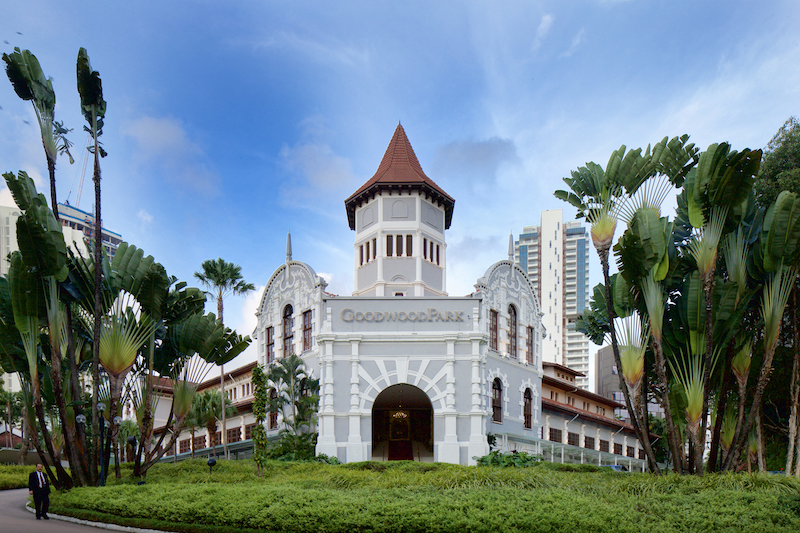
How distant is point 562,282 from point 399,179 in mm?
105371

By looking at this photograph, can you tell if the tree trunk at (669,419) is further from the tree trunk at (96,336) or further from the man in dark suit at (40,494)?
the man in dark suit at (40,494)

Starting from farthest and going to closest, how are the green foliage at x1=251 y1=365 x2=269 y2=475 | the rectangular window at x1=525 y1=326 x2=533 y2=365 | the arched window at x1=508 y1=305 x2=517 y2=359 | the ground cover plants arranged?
the rectangular window at x1=525 y1=326 x2=533 y2=365 → the arched window at x1=508 y1=305 x2=517 y2=359 → the green foliage at x1=251 y1=365 x2=269 y2=475 → the ground cover plants

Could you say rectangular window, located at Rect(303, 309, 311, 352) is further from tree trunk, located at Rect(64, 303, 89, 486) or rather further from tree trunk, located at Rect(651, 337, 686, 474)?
tree trunk, located at Rect(651, 337, 686, 474)

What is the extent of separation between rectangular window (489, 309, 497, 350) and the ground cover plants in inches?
547

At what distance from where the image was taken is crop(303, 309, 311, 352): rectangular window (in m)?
34.1

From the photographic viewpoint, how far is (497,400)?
109 ft

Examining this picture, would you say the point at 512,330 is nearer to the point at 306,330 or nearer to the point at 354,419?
the point at 354,419

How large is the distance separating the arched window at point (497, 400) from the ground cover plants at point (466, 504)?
13.4 meters

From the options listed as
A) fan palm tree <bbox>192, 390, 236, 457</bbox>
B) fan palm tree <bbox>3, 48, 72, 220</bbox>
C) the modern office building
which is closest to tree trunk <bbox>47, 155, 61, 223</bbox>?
fan palm tree <bbox>3, 48, 72, 220</bbox>

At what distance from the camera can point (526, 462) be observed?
27.6 metres

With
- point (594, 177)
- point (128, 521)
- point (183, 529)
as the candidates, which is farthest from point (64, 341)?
point (594, 177)

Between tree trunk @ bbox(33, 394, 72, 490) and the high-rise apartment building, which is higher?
the high-rise apartment building

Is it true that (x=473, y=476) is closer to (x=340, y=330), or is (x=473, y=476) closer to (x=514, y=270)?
(x=340, y=330)

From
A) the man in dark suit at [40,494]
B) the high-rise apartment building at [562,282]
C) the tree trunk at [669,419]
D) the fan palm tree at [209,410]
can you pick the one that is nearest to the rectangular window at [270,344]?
the fan palm tree at [209,410]
